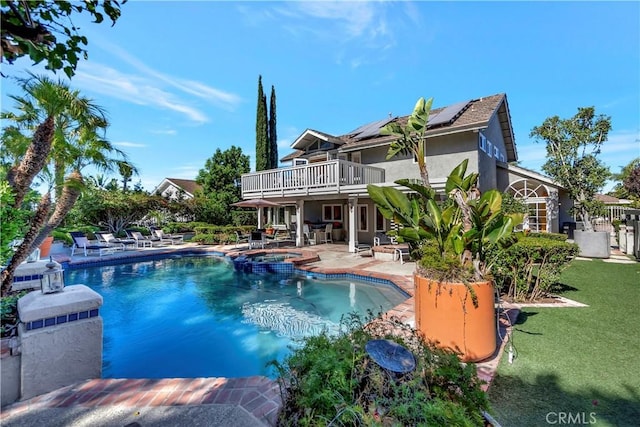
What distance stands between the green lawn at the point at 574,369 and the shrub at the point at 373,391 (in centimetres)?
107

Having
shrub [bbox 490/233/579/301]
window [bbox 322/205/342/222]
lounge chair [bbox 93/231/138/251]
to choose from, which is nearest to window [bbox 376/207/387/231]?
window [bbox 322/205/342/222]

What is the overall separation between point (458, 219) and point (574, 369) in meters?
2.43

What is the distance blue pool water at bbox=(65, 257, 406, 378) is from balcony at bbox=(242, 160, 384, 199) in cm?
568

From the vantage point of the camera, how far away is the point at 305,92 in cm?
2083

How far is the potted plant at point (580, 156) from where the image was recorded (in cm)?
1511

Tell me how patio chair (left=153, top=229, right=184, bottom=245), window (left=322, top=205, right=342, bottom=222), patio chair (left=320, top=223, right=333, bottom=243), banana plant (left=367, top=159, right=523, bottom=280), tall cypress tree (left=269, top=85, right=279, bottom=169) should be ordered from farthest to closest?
tall cypress tree (left=269, top=85, right=279, bottom=169), window (left=322, top=205, right=342, bottom=222), patio chair (left=153, top=229, right=184, bottom=245), patio chair (left=320, top=223, right=333, bottom=243), banana plant (left=367, top=159, right=523, bottom=280)

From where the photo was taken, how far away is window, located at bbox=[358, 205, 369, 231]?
18.8 m

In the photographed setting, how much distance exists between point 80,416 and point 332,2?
8166 millimetres

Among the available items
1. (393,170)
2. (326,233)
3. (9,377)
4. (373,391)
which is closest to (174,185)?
(326,233)

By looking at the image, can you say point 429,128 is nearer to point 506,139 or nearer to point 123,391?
point 506,139

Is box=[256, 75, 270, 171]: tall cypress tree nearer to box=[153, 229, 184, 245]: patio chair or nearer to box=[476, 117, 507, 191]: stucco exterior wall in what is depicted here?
box=[153, 229, 184, 245]: patio chair

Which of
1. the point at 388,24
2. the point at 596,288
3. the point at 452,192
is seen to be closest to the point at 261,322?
the point at 452,192

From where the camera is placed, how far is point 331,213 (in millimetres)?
21422

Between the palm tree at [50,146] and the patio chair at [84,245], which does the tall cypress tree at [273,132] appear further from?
the palm tree at [50,146]
